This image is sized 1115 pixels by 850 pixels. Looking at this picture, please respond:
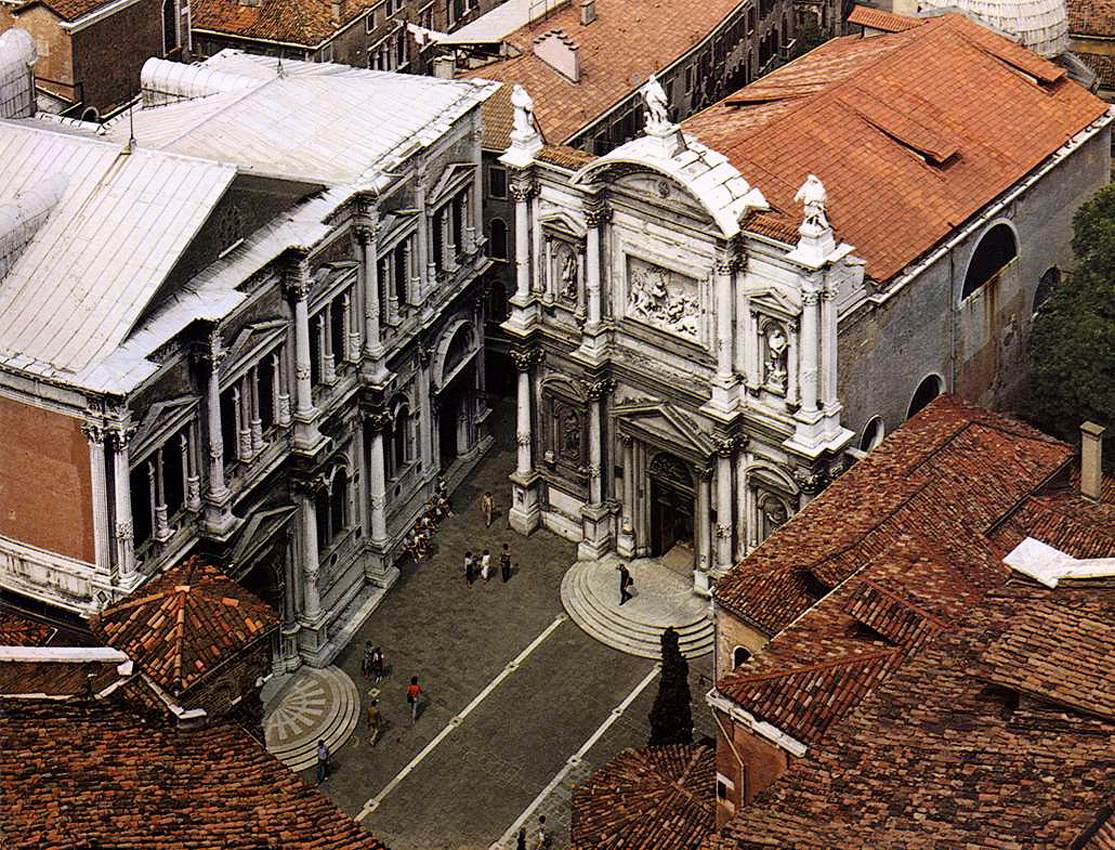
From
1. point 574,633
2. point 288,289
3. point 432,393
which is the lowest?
point 574,633

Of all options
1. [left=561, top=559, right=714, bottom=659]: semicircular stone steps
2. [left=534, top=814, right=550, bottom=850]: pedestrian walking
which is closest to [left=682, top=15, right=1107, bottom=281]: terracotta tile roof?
[left=561, top=559, right=714, bottom=659]: semicircular stone steps

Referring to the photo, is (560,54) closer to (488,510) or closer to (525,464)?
(525,464)

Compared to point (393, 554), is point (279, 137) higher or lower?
higher

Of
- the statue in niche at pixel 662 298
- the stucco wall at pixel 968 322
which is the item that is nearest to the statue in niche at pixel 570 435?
the statue in niche at pixel 662 298

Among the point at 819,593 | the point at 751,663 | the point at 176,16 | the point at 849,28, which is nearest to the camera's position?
the point at 751,663

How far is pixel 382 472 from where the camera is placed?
82.2 m

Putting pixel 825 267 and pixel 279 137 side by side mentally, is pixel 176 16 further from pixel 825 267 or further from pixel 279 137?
pixel 825 267

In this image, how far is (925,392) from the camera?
82.6 meters

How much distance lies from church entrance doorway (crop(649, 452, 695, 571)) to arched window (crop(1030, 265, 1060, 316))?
15005mm

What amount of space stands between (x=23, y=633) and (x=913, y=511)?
2465 cm

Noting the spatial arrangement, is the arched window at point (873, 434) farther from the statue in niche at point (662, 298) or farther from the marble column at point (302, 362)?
the marble column at point (302, 362)

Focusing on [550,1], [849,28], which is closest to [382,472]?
[550,1]

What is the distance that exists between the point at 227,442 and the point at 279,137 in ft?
38.1

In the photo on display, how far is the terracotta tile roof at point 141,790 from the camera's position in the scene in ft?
162
